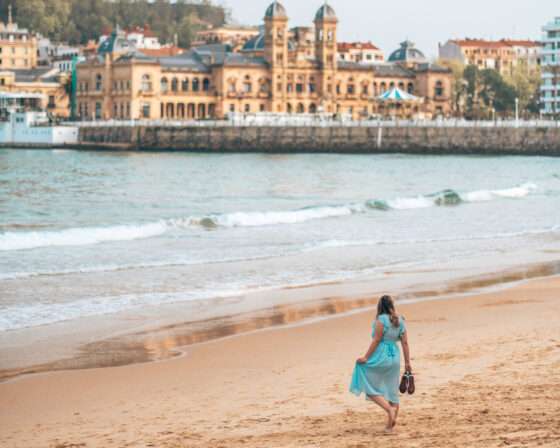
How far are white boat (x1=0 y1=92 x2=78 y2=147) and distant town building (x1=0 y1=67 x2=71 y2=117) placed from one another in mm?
13556

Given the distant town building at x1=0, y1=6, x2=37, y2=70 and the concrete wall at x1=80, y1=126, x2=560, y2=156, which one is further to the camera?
the distant town building at x1=0, y1=6, x2=37, y2=70

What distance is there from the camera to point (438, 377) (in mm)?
9109

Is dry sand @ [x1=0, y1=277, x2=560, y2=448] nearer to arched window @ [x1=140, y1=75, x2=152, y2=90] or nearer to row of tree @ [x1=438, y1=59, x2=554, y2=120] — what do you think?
arched window @ [x1=140, y1=75, x2=152, y2=90]

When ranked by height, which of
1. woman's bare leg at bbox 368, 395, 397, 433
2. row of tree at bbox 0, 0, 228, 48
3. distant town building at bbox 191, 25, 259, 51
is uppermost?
row of tree at bbox 0, 0, 228, 48

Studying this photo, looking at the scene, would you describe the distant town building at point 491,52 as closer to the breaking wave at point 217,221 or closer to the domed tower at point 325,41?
the domed tower at point 325,41

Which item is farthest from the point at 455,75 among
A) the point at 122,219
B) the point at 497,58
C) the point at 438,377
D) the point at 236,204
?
the point at 438,377

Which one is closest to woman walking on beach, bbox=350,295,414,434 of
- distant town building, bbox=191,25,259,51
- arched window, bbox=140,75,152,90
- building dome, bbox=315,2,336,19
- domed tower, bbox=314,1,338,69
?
arched window, bbox=140,75,152,90

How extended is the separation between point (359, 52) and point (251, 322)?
141 metres

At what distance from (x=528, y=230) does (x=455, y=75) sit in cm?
10087

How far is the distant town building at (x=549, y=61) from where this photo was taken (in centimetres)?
12200

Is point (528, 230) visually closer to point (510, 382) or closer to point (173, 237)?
point (173, 237)

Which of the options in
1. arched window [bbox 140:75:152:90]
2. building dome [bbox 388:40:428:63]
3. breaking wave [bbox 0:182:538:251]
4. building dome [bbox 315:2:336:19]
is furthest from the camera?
building dome [bbox 388:40:428:63]

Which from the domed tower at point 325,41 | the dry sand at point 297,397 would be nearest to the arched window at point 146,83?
the domed tower at point 325,41

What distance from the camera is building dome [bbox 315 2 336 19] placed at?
11694 centimetres
